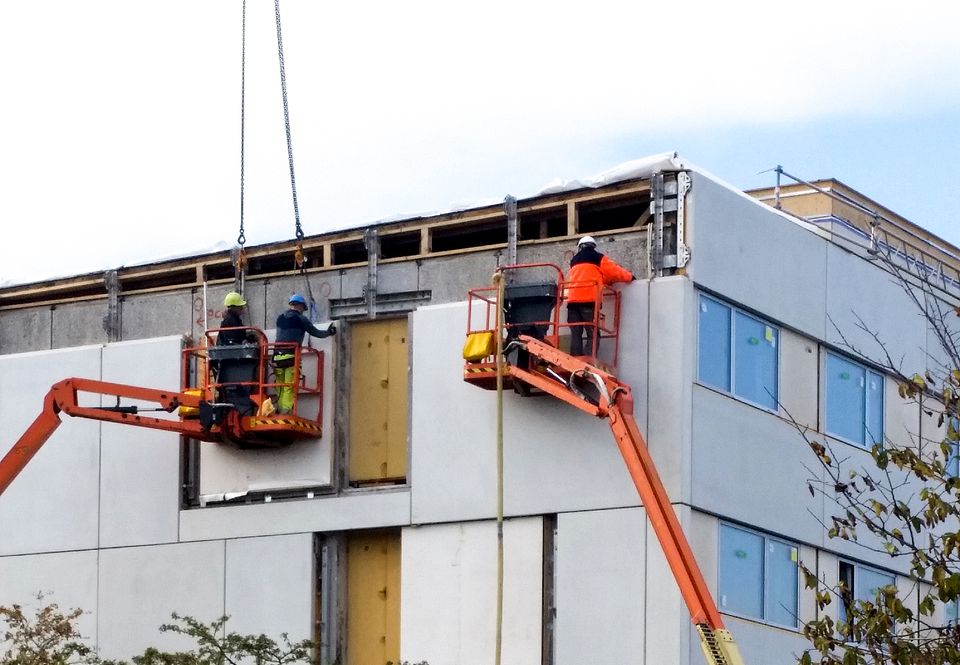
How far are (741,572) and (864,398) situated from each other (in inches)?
210

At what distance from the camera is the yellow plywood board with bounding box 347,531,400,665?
87.8ft

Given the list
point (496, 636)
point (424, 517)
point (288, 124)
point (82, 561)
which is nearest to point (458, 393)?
point (424, 517)

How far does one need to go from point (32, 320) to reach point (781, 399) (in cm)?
1392

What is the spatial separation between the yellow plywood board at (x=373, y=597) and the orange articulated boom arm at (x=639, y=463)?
13.8 feet

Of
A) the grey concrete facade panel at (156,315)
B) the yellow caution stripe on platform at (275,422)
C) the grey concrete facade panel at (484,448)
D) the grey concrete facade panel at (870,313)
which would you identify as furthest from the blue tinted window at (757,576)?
the grey concrete facade panel at (156,315)

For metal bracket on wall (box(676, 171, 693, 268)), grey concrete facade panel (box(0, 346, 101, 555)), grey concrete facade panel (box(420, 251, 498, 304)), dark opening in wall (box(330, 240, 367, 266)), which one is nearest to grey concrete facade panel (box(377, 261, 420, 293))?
grey concrete facade panel (box(420, 251, 498, 304))

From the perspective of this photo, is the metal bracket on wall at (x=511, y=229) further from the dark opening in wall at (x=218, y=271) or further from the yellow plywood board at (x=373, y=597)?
the dark opening in wall at (x=218, y=271)

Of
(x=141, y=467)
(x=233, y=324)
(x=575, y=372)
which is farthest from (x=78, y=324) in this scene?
(x=575, y=372)

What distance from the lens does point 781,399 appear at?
26938 millimetres

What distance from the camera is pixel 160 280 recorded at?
30516mm

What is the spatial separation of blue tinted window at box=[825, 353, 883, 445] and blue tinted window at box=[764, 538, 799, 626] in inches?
106

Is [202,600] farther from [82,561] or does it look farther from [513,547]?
[513,547]

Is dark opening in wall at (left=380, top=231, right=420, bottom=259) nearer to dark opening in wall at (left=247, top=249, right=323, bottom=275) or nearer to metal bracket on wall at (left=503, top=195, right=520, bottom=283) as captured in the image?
dark opening in wall at (left=247, top=249, right=323, bottom=275)

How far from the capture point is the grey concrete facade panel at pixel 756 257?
993 inches
